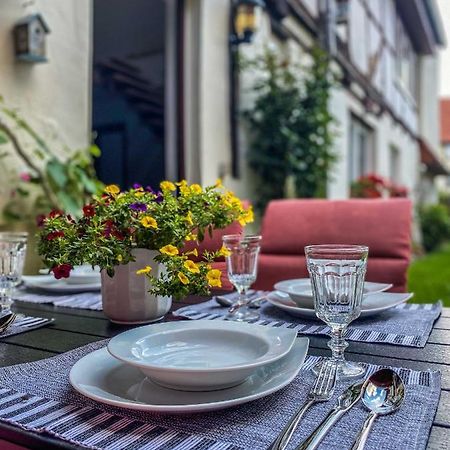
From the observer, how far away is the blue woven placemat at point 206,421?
475mm

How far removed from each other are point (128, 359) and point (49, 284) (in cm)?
84

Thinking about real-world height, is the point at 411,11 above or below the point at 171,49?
above

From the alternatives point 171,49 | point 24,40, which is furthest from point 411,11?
point 24,40

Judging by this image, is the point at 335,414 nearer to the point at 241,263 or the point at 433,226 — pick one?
the point at 241,263

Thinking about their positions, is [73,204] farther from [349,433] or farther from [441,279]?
[441,279]

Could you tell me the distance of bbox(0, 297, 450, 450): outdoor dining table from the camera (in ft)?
1.63

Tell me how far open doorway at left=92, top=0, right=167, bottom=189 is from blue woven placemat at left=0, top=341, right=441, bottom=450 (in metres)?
2.89

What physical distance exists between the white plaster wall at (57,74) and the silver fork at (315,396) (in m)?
1.97

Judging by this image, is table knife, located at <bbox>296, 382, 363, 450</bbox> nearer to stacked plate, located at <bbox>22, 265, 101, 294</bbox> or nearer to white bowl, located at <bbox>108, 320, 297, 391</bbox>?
white bowl, located at <bbox>108, 320, 297, 391</bbox>

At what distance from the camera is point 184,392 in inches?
22.9

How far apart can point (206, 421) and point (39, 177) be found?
1.98 m

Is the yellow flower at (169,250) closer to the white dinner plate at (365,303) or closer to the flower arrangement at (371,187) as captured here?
the white dinner plate at (365,303)

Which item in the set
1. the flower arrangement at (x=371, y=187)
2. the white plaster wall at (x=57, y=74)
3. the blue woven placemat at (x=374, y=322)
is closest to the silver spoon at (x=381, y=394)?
the blue woven placemat at (x=374, y=322)

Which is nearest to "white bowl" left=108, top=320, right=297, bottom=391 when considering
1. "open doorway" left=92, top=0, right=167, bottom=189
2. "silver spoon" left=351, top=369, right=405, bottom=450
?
"silver spoon" left=351, top=369, right=405, bottom=450
